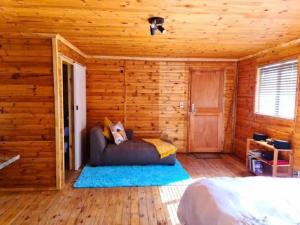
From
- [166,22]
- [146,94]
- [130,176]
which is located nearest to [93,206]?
[130,176]

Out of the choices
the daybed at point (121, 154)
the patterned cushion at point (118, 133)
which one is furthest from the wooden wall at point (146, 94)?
the daybed at point (121, 154)

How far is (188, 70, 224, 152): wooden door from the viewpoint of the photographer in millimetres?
5430

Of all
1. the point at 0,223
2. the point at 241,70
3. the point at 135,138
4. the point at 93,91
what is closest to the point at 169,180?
the point at 135,138

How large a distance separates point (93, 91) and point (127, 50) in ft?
4.52

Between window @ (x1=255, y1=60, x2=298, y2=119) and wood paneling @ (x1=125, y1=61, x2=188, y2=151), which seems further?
wood paneling @ (x1=125, y1=61, x2=188, y2=151)

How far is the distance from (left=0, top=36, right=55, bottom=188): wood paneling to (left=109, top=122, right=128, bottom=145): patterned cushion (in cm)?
146

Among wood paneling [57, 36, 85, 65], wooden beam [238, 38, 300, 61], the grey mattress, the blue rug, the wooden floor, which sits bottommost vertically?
the wooden floor

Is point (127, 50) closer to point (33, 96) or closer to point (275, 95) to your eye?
point (33, 96)

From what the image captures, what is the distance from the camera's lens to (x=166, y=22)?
2658 mm

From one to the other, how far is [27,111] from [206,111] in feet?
12.5

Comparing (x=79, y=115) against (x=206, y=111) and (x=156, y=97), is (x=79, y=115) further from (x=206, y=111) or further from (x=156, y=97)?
(x=206, y=111)

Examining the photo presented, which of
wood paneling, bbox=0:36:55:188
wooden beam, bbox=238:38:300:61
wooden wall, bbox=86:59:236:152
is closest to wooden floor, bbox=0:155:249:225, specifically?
wood paneling, bbox=0:36:55:188

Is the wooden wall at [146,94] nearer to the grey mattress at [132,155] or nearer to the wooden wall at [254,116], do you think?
the wooden wall at [254,116]

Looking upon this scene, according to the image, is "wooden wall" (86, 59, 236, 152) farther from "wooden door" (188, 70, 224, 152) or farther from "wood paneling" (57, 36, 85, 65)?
"wood paneling" (57, 36, 85, 65)
